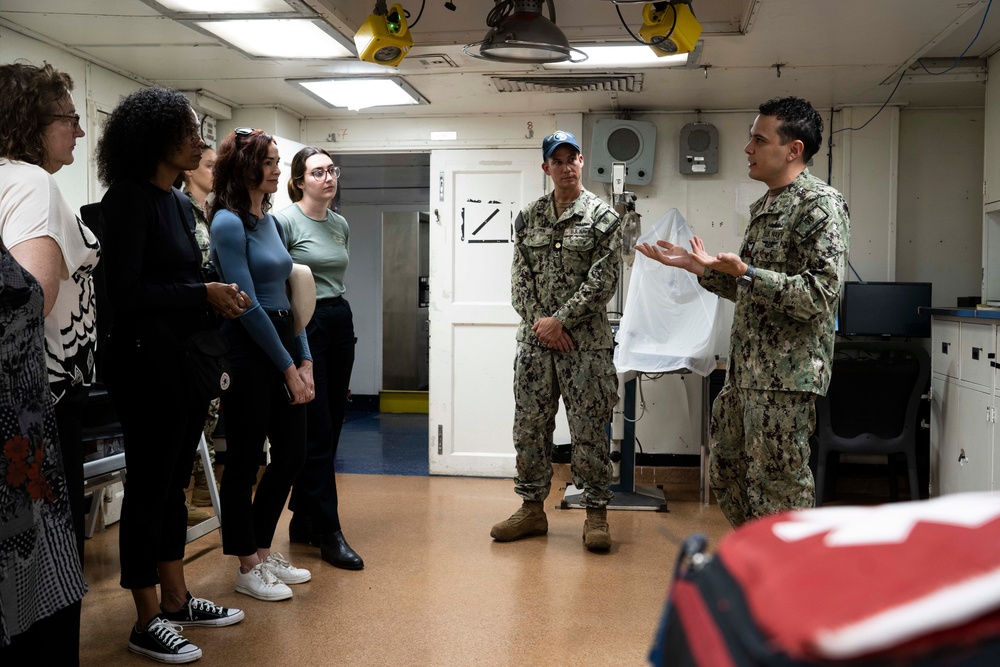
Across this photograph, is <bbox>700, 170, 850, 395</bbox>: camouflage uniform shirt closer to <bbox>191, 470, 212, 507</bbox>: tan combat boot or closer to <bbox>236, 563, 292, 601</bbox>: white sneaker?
<bbox>236, 563, 292, 601</bbox>: white sneaker

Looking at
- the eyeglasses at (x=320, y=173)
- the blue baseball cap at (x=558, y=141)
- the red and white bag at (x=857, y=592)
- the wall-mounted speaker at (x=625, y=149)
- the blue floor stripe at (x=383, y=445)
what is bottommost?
the blue floor stripe at (x=383, y=445)

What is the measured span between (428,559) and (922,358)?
2.50 metres

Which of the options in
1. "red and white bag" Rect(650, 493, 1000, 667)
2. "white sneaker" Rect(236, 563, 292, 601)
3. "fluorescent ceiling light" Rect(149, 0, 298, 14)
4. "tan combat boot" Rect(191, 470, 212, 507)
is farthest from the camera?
"tan combat boot" Rect(191, 470, 212, 507)

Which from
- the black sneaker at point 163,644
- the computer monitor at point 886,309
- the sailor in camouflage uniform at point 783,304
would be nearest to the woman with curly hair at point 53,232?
the black sneaker at point 163,644

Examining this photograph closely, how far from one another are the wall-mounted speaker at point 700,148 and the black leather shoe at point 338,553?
304cm

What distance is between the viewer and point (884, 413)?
4.02m

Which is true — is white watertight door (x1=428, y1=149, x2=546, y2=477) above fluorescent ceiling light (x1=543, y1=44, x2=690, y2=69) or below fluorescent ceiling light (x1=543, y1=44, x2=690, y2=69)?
below

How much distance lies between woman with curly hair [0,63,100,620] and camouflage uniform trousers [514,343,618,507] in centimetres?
193

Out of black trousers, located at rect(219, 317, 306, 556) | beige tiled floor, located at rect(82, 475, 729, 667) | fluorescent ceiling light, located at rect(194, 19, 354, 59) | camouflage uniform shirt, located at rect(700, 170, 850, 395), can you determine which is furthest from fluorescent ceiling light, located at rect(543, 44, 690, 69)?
beige tiled floor, located at rect(82, 475, 729, 667)

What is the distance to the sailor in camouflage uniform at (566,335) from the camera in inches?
133

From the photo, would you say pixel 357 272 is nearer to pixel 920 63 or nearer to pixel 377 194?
pixel 377 194

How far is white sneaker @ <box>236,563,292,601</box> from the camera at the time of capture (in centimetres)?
275

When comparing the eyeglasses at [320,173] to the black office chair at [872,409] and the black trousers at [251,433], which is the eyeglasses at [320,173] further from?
the black office chair at [872,409]

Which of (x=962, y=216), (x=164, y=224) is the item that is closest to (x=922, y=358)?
(x=962, y=216)
